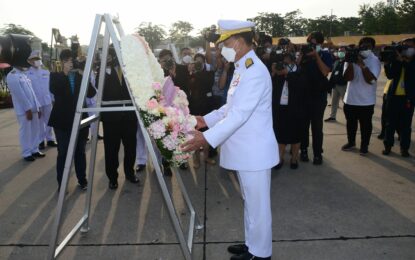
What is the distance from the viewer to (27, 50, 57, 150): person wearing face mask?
7293mm

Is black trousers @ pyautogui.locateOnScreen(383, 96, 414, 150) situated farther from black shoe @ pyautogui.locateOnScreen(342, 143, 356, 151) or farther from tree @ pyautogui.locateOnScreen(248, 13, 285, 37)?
tree @ pyautogui.locateOnScreen(248, 13, 285, 37)

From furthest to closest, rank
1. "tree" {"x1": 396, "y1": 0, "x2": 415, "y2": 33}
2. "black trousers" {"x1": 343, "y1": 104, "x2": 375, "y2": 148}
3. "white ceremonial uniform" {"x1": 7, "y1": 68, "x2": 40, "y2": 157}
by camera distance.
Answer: "tree" {"x1": 396, "y1": 0, "x2": 415, "y2": 33} < "white ceremonial uniform" {"x1": 7, "y1": 68, "x2": 40, "y2": 157} < "black trousers" {"x1": 343, "y1": 104, "x2": 375, "y2": 148}

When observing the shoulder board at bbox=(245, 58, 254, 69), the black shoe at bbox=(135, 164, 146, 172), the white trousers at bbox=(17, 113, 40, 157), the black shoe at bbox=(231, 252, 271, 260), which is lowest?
the black shoe at bbox=(135, 164, 146, 172)

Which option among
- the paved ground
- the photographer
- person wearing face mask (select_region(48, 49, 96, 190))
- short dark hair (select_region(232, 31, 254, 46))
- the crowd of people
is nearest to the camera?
short dark hair (select_region(232, 31, 254, 46))

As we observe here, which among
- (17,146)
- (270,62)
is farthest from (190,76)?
(17,146)

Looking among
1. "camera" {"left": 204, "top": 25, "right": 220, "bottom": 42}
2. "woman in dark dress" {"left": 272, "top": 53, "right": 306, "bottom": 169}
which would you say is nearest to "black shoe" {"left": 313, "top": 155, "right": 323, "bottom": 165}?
"woman in dark dress" {"left": 272, "top": 53, "right": 306, "bottom": 169}

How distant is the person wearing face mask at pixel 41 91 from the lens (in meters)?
7.29

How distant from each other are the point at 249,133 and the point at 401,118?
467 cm

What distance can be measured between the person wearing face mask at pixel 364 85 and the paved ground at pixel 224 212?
678mm

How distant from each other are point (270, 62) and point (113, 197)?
3.30 metres

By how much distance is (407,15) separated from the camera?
2222 inches

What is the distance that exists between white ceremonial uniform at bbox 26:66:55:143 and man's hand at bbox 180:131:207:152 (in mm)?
5680

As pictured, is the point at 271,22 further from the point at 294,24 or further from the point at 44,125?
the point at 44,125

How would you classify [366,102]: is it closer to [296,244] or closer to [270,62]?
[270,62]
